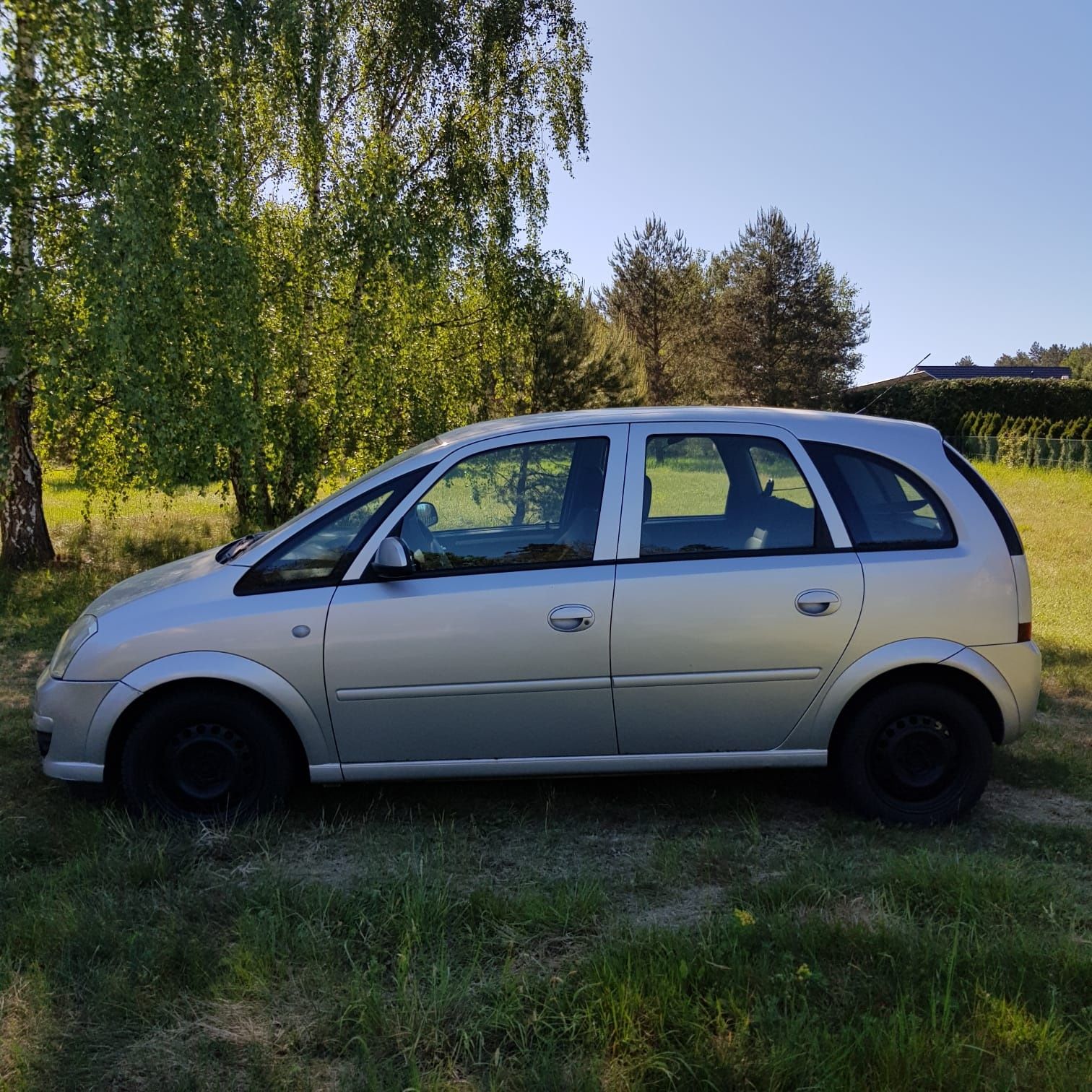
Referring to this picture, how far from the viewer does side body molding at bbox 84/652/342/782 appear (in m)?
4.33

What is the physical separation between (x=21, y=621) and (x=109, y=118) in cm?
480

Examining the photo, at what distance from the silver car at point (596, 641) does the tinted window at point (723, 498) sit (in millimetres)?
13

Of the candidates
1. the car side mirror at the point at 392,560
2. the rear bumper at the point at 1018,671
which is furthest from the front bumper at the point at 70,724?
the rear bumper at the point at 1018,671

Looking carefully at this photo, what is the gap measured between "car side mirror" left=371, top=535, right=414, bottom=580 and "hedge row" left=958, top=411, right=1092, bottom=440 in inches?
1185

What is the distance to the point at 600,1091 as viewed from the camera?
105 inches

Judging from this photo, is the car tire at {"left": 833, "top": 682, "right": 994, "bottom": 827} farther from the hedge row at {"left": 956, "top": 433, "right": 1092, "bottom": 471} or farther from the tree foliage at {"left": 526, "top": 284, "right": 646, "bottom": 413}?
the hedge row at {"left": 956, "top": 433, "right": 1092, "bottom": 471}

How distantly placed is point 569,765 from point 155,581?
86.1 inches

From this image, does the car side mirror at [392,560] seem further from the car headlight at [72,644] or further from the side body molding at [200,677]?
the car headlight at [72,644]

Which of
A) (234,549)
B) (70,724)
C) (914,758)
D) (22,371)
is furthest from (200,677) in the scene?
(22,371)

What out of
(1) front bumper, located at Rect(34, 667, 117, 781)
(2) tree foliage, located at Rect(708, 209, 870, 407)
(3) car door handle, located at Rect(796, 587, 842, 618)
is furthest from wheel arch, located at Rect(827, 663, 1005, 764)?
(2) tree foliage, located at Rect(708, 209, 870, 407)

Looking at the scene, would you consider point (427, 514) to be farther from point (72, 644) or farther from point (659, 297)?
point (659, 297)

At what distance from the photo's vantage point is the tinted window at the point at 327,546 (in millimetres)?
4441

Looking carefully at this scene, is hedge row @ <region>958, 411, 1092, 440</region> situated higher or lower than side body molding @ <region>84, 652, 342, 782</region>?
higher

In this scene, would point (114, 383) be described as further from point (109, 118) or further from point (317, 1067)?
point (317, 1067)
